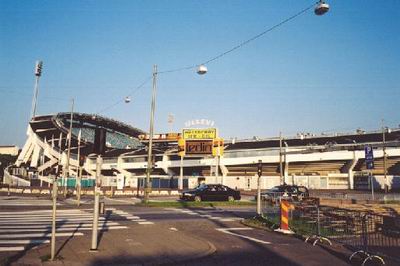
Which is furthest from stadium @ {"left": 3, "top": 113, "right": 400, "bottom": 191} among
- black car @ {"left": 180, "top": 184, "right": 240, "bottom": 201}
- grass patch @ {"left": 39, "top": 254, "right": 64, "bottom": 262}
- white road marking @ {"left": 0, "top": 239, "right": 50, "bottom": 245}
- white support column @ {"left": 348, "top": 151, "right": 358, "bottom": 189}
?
grass patch @ {"left": 39, "top": 254, "right": 64, "bottom": 262}

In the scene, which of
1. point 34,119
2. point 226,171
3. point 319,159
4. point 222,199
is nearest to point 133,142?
point 34,119

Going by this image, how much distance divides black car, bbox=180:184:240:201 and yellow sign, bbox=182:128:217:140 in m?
11.7

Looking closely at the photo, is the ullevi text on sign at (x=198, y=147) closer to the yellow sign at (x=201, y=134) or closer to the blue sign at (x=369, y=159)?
the yellow sign at (x=201, y=134)

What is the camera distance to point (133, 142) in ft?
480

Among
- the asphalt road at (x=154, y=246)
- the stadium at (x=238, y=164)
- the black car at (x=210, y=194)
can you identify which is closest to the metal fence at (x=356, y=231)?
the asphalt road at (x=154, y=246)

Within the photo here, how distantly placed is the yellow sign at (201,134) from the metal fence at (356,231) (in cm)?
2753

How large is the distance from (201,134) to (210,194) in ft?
43.4

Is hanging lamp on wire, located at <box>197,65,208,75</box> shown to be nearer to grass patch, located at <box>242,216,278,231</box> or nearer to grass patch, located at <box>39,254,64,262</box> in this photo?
grass patch, located at <box>242,216,278,231</box>

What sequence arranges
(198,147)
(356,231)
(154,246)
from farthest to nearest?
(198,147), (356,231), (154,246)

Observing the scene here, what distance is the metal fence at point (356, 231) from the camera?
Result: 10.4 m

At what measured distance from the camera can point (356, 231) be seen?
13016mm

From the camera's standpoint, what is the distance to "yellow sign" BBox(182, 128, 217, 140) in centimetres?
4469

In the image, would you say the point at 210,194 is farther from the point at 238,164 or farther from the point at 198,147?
the point at 238,164

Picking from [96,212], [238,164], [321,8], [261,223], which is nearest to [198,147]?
[261,223]
